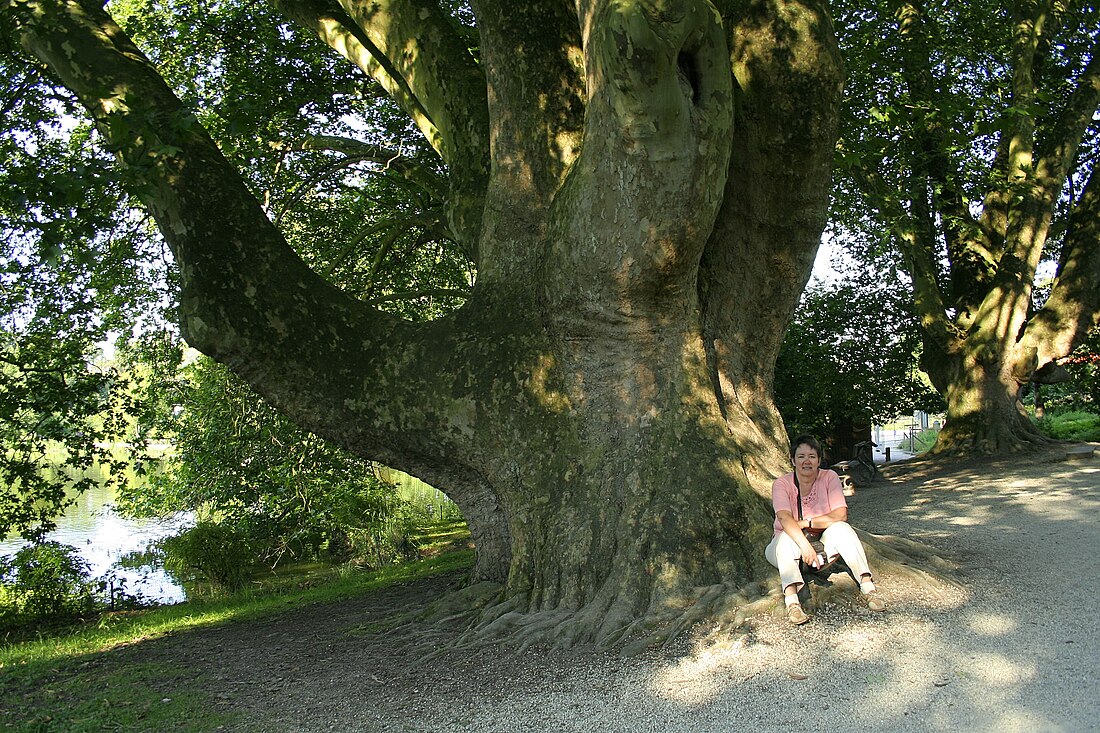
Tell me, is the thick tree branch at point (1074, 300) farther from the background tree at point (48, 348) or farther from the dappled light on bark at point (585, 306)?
the background tree at point (48, 348)

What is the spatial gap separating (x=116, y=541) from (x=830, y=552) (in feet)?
58.6

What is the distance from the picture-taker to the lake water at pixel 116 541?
45.1 feet

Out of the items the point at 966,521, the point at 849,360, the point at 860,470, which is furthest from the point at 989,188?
the point at 966,521

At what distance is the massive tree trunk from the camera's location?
578 centimetres

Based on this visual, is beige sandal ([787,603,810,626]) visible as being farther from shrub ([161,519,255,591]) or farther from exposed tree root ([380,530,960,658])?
shrub ([161,519,255,591])

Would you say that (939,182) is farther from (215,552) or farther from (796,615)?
(215,552)

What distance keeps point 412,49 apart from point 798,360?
9.89 metres

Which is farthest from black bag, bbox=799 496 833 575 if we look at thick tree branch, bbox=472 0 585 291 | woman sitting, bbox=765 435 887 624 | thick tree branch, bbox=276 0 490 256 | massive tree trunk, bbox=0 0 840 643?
thick tree branch, bbox=276 0 490 256

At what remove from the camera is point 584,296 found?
6328 mm

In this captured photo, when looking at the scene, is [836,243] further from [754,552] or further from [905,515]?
[754,552]

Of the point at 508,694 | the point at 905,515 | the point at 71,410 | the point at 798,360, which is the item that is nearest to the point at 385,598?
the point at 508,694

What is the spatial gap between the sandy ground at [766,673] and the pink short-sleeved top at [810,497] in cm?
57

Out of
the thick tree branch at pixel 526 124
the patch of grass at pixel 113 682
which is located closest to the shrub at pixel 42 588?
the patch of grass at pixel 113 682

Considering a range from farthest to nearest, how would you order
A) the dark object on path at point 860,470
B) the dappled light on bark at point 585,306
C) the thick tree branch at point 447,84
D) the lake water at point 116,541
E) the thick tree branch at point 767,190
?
the dark object on path at point 860,470
the lake water at point 116,541
the thick tree branch at point 447,84
the thick tree branch at point 767,190
the dappled light on bark at point 585,306
